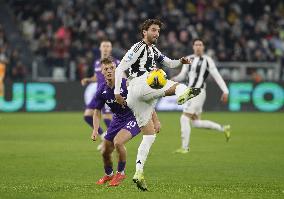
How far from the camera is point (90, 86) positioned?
89.4 ft

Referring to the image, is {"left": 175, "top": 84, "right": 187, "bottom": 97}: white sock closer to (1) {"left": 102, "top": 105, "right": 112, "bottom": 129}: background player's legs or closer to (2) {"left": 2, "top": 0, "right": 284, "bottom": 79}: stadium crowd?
(1) {"left": 102, "top": 105, "right": 112, "bottom": 129}: background player's legs

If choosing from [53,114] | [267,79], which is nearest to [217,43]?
[267,79]

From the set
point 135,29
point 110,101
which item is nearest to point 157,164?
point 110,101

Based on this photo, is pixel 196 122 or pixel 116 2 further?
pixel 116 2

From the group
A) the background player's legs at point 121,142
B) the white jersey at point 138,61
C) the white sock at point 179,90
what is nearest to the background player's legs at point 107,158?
the background player's legs at point 121,142

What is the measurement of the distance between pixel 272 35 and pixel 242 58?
7.11 ft

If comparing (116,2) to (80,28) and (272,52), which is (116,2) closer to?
(80,28)

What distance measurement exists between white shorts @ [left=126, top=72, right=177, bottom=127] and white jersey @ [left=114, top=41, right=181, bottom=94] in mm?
99

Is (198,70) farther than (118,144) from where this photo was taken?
Yes

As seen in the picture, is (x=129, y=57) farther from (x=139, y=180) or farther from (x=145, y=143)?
(x=139, y=180)

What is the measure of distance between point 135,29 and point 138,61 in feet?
65.8

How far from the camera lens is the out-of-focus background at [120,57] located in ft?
46.4

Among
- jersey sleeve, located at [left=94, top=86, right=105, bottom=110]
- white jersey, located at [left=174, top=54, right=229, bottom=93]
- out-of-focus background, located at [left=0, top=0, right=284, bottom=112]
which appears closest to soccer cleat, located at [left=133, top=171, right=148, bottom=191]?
jersey sleeve, located at [left=94, top=86, right=105, bottom=110]

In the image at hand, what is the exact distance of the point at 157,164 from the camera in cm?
1391
